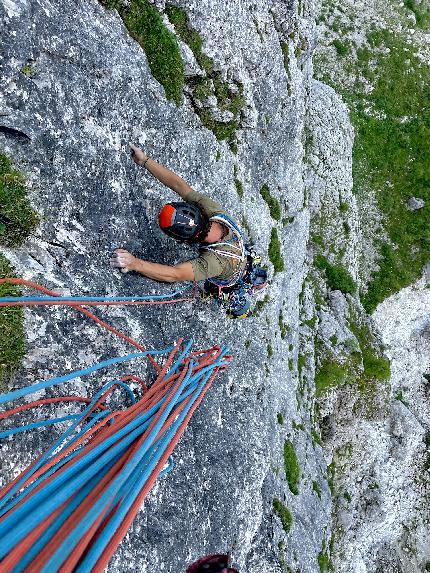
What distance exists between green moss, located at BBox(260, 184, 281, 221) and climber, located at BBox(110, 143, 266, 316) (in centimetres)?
653

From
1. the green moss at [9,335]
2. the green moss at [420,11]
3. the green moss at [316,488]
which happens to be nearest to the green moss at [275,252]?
the green moss at [316,488]

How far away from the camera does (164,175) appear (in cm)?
1123

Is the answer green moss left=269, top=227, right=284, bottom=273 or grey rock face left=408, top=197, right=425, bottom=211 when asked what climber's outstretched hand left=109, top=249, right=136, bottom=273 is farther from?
grey rock face left=408, top=197, right=425, bottom=211

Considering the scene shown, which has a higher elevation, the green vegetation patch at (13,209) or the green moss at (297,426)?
the green vegetation patch at (13,209)

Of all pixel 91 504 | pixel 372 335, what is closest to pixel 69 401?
pixel 91 504

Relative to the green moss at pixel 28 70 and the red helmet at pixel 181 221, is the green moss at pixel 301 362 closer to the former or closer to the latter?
the red helmet at pixel 181 221

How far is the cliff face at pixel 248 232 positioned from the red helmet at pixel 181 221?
1.75m

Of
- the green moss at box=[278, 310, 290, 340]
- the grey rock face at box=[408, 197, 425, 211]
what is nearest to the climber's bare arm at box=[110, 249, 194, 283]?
the green moss at box=[278, 310, 290, 340]

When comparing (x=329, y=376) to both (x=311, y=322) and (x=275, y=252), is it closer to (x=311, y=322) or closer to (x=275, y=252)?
(x=311, y=322)

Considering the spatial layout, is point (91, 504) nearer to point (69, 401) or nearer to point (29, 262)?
point (69, 401)

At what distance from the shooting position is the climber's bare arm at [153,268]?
938 cm

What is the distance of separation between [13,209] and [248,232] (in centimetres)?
896

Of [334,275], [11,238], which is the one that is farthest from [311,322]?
[11,238]

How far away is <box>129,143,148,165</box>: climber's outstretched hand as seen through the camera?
450 inches
